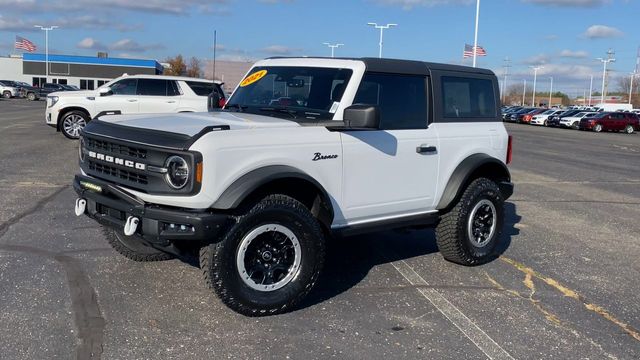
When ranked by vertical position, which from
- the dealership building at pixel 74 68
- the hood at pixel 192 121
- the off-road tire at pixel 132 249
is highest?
the dealership building at pixel 74 68

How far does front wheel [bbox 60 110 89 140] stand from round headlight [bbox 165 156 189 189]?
41.7 ft

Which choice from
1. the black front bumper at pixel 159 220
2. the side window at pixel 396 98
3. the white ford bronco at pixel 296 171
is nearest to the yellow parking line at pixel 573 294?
the white ford bronco at pixel 296 171

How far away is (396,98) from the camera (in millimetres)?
5289

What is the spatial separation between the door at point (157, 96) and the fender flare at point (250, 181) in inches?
463

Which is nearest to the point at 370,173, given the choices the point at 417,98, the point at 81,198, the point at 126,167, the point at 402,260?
the point at 417,98

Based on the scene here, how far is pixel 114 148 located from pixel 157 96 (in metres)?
11.7

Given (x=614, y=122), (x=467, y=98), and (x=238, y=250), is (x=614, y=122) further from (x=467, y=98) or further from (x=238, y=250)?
(x=238, y=250)

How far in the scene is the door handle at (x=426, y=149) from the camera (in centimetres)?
527

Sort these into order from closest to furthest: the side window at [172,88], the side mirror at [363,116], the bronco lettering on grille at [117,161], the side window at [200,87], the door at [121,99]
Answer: the bronco lettering on grille at [117,161] → the side mirror at [363,116] → the door at [121,99] → the side window at [172,88] → the side window at [200,87]

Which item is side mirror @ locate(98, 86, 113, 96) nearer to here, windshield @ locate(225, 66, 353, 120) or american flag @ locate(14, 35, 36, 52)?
windshield @ locate(225, 66, 353, 120)

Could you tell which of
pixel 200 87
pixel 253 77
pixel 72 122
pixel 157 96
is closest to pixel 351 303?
Result: pixel 253 77

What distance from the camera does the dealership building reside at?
8688cm

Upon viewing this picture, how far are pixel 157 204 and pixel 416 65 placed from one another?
2.76 metres

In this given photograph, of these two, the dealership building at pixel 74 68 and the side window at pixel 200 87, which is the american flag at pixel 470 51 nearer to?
the side window at pixel 200 87
